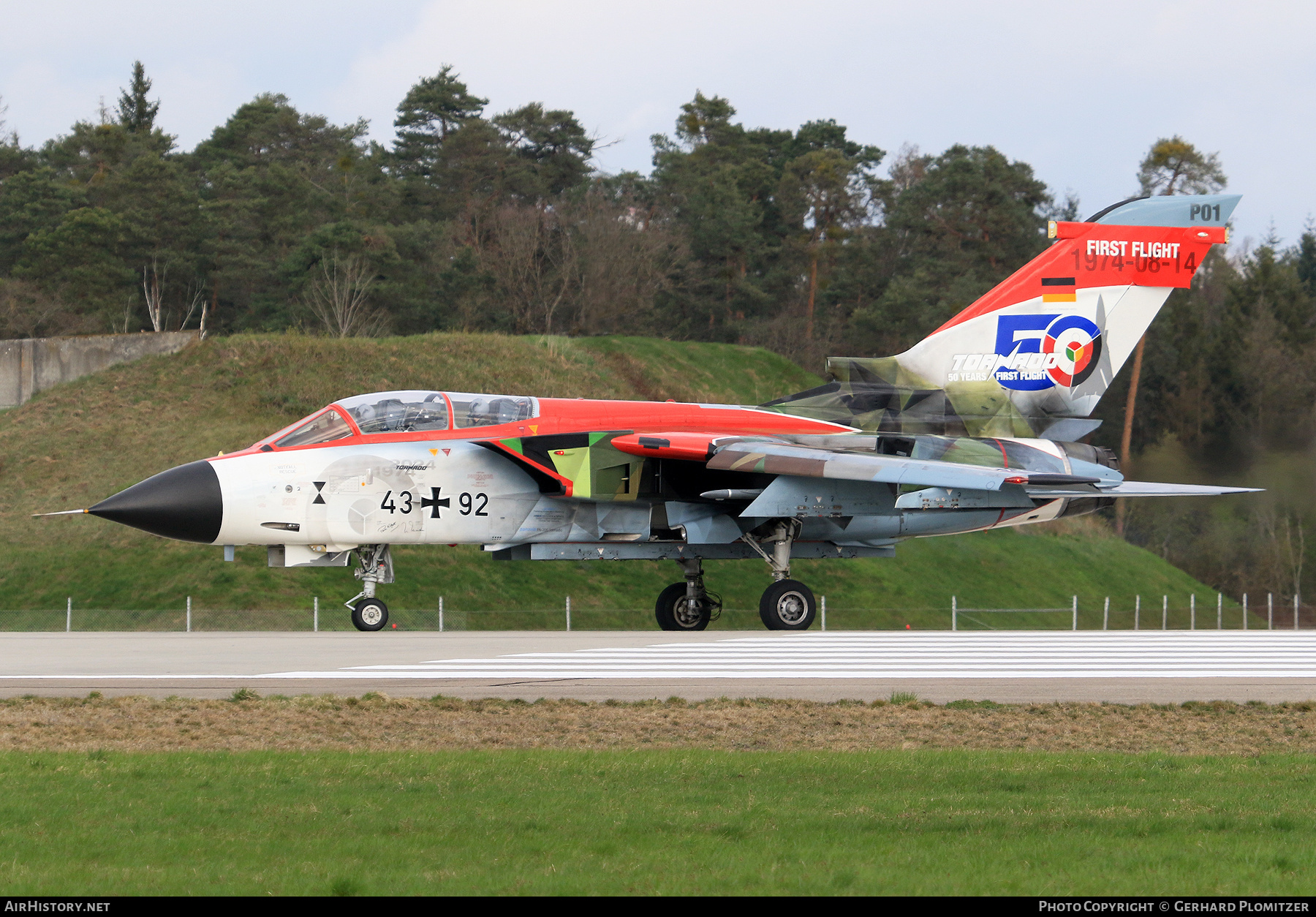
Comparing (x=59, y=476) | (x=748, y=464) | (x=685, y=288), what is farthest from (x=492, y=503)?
(x=685, y=288)

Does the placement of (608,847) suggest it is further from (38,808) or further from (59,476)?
(59,476)

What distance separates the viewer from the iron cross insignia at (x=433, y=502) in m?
17.0

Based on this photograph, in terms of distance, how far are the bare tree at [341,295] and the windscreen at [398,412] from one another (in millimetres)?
29859

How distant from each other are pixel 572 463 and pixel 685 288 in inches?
1726

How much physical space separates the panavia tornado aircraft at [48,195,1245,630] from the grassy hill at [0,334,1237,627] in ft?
12.0

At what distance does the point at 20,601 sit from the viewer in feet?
86.3

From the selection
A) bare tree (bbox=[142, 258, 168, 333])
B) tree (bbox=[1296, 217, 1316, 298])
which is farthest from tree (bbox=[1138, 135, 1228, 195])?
bare tree (bbox=[142, 258, 168, 333])

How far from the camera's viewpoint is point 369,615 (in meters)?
17.2

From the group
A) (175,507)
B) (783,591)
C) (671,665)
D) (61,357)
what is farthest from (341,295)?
(671,665)

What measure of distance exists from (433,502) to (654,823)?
1172cm

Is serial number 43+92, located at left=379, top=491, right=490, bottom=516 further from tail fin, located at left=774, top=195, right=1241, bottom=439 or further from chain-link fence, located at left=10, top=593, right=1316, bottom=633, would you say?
tail fin, located at left=774, top=195, right=1241, bottom=439

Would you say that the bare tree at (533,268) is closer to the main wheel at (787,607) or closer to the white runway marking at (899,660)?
the main wheel at (787,607)

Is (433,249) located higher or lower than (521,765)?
higher

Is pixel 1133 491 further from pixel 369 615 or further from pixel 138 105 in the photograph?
pixel 138 105
